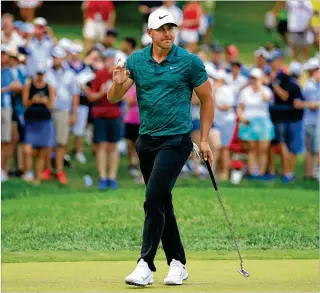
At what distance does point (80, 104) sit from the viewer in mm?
19375

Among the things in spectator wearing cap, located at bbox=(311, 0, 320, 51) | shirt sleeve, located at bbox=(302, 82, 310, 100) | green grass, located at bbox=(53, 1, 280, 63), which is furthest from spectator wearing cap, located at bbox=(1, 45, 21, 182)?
spectator wearing cap, located at bbox=(311, 0, 320, 51)

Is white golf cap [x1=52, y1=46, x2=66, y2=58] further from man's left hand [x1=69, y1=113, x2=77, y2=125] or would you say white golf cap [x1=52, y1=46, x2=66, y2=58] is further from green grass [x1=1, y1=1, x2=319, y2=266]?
green grass [x1=1, y1=1, x2=319, y2=266]

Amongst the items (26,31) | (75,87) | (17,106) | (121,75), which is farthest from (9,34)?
(121,75)

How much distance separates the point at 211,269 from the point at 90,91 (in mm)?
7856

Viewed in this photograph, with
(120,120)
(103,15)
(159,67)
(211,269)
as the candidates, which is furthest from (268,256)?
(103,15)

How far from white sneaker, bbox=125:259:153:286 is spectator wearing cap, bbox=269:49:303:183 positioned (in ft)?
32.1

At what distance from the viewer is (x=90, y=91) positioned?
1798 centimetres

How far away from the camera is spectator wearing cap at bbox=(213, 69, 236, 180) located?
61.6 feet

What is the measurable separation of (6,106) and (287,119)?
4.83m

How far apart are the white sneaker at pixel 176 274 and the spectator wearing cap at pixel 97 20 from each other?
14.7 meters

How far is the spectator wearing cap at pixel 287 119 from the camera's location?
19.0m

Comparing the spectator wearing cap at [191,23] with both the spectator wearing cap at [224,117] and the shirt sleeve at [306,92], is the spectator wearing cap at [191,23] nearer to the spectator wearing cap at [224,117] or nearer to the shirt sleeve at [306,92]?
the shirt sleeve at [306,92]

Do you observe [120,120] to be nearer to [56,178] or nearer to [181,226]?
[56,178]

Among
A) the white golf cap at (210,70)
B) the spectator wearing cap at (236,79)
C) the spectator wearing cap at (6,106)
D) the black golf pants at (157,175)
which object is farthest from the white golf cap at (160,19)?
the spectator wearing cap at (236,79)
